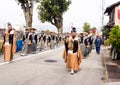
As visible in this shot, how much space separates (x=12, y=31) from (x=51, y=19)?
50.1 m

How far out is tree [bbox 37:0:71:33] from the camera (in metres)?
65.6

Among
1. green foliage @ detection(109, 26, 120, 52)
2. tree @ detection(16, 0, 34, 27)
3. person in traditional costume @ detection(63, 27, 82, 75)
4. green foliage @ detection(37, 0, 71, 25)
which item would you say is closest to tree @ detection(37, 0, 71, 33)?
green foliage @ detection(37, 0, 71, 25)

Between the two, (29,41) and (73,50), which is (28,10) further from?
(73,50)

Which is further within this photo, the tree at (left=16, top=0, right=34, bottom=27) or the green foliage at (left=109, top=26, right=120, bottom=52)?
the tree at (left=16, top=0, right=34, bottom=27)

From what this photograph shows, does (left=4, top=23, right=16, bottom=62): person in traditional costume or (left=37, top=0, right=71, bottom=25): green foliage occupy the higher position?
(left=37, top=0, right=71, bottom=25): green foliage

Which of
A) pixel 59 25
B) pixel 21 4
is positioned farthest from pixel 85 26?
pixel 21 4

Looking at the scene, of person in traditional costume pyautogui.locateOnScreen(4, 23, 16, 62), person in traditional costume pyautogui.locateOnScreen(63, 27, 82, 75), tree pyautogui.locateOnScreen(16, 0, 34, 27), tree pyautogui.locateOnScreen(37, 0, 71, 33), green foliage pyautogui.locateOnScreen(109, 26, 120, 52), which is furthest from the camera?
tree pyautogui.locateOnScreen(37, 0, 71, 33)

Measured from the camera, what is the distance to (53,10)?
215 ft

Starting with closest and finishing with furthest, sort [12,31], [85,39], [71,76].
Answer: [71,76]
[12,31]
[85,39]

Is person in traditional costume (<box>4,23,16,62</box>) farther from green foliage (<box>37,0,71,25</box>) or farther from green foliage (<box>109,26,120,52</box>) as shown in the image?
green foliage (<box>37,0,71,25</box>)

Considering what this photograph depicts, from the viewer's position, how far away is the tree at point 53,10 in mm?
65625

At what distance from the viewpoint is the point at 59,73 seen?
1457cm

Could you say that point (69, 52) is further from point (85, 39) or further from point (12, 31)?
point (85, 39)

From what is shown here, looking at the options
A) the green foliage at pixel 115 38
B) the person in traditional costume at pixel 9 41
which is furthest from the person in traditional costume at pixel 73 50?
the green foliage at pixel 115 38
